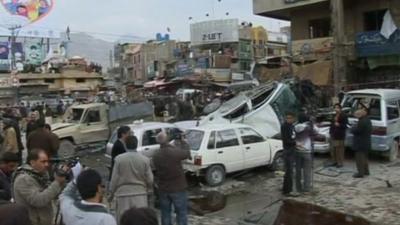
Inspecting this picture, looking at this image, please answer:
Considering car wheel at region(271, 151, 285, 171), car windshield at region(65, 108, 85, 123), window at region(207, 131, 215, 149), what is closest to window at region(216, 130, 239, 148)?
window at region(207, 131, 215, 149)

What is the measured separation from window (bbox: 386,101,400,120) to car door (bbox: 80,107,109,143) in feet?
33.5

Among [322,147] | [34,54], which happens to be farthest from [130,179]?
[34,54]

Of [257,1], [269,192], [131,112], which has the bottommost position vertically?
[269,192]

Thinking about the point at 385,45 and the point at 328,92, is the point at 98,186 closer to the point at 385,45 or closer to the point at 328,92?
the point at 328,92

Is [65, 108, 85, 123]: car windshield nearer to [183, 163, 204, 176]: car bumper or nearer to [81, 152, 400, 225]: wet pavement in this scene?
[81, 152, 400, 225]: wet pavement

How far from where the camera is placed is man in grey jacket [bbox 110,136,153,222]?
689cm

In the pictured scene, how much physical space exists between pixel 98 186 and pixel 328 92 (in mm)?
21134

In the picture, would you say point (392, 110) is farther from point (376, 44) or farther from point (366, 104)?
point (376, 44)

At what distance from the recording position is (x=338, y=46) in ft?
83.3

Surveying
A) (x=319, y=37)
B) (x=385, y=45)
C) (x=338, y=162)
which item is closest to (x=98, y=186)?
(x=338, y=162)

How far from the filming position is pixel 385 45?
24828mm

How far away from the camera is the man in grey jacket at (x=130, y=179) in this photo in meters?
6.89

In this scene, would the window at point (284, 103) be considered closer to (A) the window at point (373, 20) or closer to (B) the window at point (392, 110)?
(B) the window at point (392, 110)

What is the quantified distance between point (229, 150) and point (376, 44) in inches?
584
